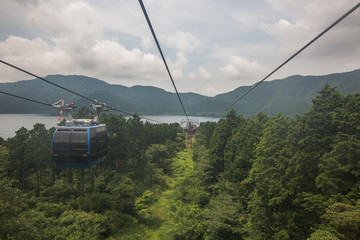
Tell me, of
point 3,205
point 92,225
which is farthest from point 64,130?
point 92,225

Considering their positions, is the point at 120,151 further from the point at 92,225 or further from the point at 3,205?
→ the point at 3,205

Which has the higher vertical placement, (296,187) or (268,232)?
(296,187)

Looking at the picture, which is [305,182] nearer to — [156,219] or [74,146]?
[74,146]

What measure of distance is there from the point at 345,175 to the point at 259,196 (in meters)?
6.02

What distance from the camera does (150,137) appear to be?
48688 mm

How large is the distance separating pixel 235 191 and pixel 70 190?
789 inches

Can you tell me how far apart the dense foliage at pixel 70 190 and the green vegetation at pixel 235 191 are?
0.34 ft

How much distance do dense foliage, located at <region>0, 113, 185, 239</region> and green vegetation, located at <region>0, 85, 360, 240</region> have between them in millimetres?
105

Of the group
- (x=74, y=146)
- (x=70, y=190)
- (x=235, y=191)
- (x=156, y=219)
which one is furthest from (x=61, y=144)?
(x=235, y=191)

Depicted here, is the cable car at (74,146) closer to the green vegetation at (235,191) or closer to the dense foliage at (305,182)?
the green vegetation at (235,191)

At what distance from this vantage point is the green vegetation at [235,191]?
988 cm

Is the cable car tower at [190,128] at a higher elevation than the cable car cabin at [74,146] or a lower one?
lower

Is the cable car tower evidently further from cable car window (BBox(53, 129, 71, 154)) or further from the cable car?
cable car window (BBox(53, 129, 71, 154))

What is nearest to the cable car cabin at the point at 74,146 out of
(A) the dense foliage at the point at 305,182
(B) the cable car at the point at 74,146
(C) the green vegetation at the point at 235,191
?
(B) the cable car at the point at 74,146
